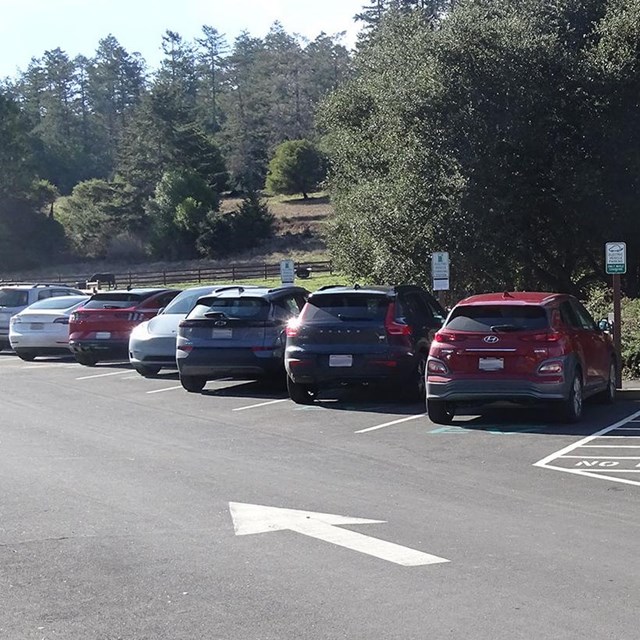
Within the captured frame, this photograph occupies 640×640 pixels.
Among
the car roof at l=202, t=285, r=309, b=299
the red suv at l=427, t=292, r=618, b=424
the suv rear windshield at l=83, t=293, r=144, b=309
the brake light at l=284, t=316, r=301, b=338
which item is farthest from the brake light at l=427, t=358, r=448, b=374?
the suv rear windshield at l=83, t=293, r=144, b=309

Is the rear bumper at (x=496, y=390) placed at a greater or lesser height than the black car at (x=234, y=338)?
lesser

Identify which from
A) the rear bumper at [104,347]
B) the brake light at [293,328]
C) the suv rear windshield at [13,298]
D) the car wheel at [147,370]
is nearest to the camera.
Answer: the brake light at [293,328]

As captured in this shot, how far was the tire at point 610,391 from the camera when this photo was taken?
1608 centimetres

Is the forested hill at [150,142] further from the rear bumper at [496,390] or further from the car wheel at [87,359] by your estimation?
the rear bumper at [496,390]

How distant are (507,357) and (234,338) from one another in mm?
5212

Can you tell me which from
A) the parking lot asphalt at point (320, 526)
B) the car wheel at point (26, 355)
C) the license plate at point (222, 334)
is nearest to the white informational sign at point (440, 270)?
the license plate at point (222, 334)

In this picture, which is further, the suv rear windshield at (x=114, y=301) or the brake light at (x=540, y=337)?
the suv rear windshield at (x=114, y=301)

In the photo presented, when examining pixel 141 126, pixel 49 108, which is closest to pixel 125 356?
pixel 141 126

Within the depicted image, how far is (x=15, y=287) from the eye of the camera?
1111 inches

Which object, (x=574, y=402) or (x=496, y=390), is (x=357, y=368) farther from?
(x=574, y=402)

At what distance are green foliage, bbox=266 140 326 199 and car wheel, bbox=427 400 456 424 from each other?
78.3 metres

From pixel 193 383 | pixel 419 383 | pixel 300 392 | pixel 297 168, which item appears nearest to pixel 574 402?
pixel 419 383

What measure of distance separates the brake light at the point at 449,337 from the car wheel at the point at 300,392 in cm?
291

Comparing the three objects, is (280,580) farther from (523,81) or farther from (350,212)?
(350,212)
